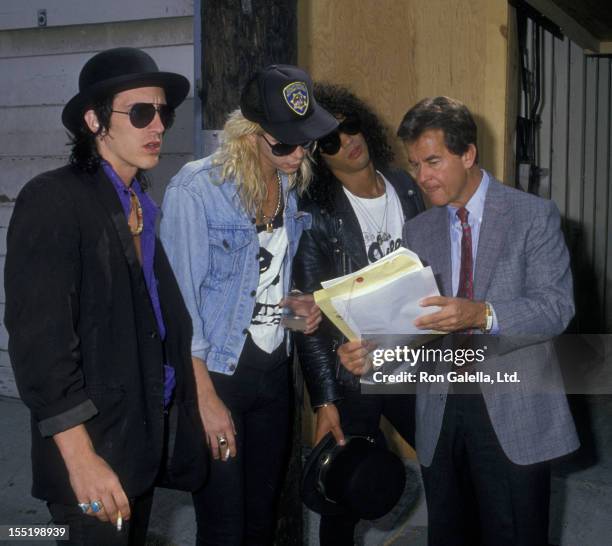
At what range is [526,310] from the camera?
285 cm

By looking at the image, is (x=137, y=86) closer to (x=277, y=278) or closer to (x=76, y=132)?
(x=76, y=132)

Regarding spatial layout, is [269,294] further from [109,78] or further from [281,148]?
[109,78]

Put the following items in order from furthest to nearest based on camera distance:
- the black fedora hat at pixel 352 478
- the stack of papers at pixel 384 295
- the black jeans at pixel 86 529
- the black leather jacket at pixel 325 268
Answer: the black leather jacket at pixel 325 268 < the black fedora hat at pixel 352 478 < the stack of papers at pixel 384 295 < the black jeans at pixel 86 529

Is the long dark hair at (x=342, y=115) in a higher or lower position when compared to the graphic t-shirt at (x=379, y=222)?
higher

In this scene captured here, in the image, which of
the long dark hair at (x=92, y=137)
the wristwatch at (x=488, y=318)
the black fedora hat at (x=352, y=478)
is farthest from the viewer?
the black fedora hat at (x=352, y=478)

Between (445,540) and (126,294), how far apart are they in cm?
175

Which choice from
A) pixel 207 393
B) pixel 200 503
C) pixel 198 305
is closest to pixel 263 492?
pixel 200 503

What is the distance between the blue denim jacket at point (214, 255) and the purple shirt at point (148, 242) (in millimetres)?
246

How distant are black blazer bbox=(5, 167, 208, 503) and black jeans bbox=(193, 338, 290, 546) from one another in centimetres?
55

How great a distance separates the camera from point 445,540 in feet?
10.8

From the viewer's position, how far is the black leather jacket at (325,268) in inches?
139

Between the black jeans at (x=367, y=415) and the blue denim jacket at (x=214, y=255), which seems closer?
the blue denim jacket at (x=214, y=255)

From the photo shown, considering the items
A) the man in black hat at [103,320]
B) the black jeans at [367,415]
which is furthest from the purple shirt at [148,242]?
the black jeans at [367,415]

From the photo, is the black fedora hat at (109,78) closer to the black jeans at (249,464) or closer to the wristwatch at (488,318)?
the black jeans at (249,464)
